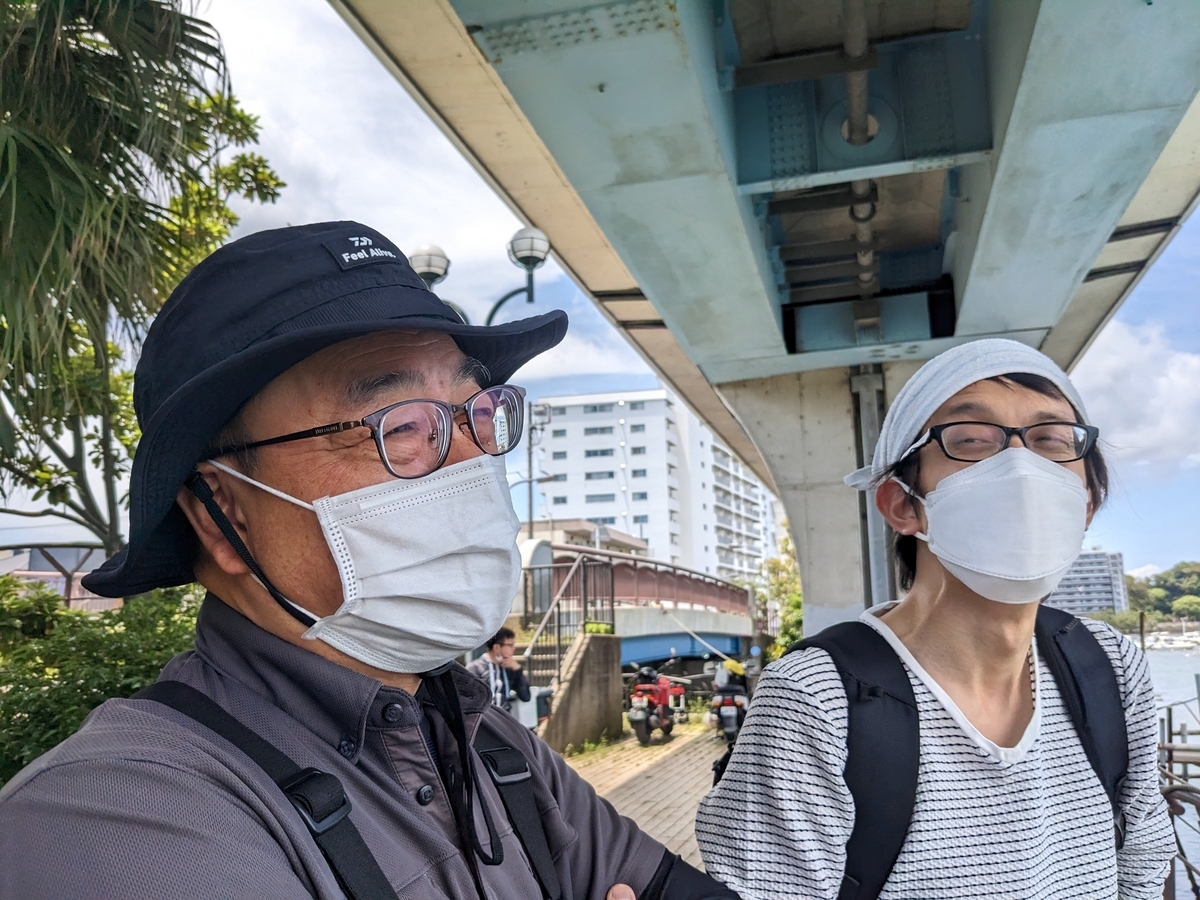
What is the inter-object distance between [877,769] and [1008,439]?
0.77 metres

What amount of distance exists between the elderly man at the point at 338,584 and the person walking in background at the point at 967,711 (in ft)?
0.87

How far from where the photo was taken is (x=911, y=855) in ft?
5.56

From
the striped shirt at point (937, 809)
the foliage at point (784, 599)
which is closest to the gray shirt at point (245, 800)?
the striped shirt at point (937, 809)

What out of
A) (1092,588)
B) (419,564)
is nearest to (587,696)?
(1092,588)

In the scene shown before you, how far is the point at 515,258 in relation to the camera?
7625 mm

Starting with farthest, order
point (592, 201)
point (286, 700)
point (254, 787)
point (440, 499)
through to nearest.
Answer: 1. point (592, 201)
2. point (440, 499)
3. point (286, 700)
4. point (254, 787)

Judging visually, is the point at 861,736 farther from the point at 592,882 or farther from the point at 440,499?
the point at 440,499

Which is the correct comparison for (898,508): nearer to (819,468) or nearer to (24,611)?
(24,611)

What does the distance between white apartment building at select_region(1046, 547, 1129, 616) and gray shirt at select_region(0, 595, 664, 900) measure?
1.41 metres

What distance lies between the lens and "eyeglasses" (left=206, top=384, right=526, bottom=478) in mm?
1417

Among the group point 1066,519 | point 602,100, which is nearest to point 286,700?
point 1066,519

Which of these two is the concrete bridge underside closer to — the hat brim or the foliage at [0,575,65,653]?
the hat brim

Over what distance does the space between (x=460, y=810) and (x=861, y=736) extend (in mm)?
794

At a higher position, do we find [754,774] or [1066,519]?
[1066,519]
